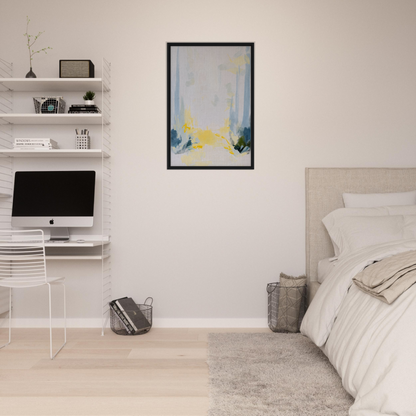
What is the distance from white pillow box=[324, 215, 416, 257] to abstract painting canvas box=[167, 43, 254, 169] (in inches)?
38.5

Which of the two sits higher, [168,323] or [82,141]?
[82,141]

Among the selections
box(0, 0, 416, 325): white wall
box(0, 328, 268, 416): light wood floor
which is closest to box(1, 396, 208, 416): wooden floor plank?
box(0, 328, 268, 416): light wood floor

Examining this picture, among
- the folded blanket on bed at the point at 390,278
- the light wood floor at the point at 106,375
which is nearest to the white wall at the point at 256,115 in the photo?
the light wood floor at the point at 106,375

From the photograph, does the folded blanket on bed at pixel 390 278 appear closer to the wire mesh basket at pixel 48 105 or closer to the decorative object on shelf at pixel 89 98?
the decorative object on shelf at pixel 89 98

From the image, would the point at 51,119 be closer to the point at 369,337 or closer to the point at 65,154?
the point at 65,154

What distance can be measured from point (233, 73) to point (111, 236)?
1.68 meters

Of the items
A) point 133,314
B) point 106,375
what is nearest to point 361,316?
point 106,375

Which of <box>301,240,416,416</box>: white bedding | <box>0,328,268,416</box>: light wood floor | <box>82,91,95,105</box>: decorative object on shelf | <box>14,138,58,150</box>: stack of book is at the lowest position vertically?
<box>0,328,268,416</box>: light wood floor

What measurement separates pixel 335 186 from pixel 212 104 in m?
1.21

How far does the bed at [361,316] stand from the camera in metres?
1.54

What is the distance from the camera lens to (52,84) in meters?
3.26

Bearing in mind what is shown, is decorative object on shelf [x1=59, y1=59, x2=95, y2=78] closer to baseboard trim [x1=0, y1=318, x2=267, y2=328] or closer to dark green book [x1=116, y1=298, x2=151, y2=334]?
dark green book [x1=116, y1=298, x2=151, y2=334]

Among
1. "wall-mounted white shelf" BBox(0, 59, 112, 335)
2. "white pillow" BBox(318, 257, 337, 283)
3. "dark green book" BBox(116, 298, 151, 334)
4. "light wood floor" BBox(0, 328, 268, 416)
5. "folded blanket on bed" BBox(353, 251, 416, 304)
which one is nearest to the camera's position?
"folded blanket on bed" BBox(353, 251, 416, 304)

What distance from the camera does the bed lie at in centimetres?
154
